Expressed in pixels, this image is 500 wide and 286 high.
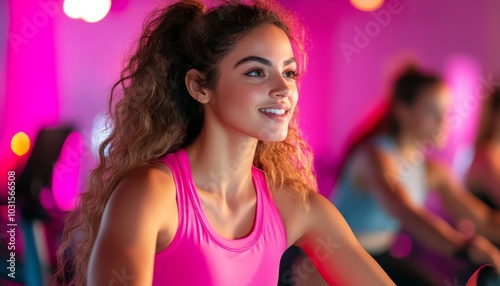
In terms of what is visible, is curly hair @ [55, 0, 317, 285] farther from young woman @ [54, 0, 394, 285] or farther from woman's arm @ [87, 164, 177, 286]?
woman's arm @ [87, 164, 177, 286]

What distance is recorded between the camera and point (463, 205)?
2854 mm

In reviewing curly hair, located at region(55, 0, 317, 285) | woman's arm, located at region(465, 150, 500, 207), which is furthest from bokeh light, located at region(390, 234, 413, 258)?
curly hair, located at region(55, 0, 317, 285)

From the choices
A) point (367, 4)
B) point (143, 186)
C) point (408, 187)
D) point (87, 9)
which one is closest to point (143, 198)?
point (143, 186)

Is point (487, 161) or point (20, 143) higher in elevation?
point (20, 143)

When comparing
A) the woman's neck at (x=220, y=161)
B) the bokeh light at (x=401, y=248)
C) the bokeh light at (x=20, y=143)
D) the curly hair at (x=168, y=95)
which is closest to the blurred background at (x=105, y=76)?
the bokeh light at (x=20, y=143)

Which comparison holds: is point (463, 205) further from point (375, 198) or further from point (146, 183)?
point (146, 183)

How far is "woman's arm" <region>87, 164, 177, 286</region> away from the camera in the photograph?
54.9 inches

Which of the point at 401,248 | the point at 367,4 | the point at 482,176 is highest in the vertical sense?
the point at 367,4

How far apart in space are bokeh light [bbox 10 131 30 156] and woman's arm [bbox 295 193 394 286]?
4.45ft

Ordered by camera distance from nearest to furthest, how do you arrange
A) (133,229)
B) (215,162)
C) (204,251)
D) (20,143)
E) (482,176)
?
(133,229)
(204,251)
(215,162)
(20,143)
(482,176)

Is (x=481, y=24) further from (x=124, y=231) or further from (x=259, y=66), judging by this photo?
(x=124, y=231)

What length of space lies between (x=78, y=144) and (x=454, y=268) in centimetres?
150

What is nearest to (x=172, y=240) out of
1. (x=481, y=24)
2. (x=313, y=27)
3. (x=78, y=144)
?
(x=78, y=144)

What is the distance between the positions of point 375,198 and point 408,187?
0.44ft
